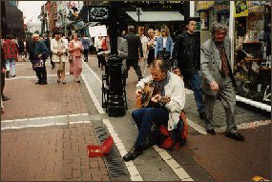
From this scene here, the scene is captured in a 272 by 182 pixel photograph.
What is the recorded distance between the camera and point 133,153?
15.8 ft

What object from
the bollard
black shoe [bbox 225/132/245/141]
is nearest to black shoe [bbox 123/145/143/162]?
black shoe [bbox 225/132/245/141]

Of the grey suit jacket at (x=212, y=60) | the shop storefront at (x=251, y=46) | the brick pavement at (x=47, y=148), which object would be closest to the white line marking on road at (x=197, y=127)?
the grey suit jacket at (x=212, y=60)

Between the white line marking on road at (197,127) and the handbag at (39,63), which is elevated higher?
the handbag at (39,63)

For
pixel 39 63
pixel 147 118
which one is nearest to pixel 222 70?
pixel 147 118

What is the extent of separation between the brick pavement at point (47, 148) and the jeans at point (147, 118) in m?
0.61

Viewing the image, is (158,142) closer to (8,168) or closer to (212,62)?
(212,62)

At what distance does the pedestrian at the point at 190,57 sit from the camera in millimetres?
6648

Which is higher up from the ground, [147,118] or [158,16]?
[158,16]

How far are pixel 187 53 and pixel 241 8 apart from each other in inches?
93.9

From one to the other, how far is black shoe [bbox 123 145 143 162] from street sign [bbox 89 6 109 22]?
294cm

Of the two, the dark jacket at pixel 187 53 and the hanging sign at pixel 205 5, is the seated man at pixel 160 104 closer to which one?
the dark jacket at pixel 187 53

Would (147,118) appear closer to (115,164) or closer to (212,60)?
(115,164)

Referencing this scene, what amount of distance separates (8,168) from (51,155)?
1.00 meters

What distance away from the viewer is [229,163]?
459 cm
